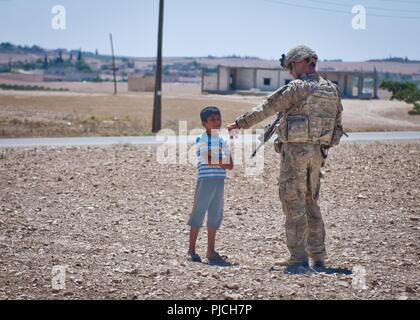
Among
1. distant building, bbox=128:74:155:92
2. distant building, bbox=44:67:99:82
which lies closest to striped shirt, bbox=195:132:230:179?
distant building, bbox=128:74:155:92

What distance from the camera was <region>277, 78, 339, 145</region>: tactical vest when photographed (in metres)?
6.28

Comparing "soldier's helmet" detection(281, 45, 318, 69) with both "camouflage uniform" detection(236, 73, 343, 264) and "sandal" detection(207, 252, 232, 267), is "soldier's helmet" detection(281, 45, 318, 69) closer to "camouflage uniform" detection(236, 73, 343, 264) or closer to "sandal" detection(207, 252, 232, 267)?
"camouflage uniform" detection(236, 73, 343, 264)

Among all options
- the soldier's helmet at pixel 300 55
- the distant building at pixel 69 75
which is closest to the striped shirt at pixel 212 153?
the soldier's helmet at pixel 300 55

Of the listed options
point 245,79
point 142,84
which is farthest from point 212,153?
point 142,84

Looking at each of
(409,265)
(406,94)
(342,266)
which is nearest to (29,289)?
(342,266)

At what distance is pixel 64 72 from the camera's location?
139250 millimetres

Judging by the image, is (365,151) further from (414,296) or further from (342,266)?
(414,296)

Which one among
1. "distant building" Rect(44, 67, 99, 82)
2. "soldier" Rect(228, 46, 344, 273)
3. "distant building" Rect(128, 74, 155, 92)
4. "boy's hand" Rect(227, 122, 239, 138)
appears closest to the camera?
"soldier" Rect(228, 46, 344, 273)

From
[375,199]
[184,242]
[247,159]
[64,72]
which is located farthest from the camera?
[64,72]

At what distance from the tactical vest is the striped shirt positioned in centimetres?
58

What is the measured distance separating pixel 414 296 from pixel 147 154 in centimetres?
1021

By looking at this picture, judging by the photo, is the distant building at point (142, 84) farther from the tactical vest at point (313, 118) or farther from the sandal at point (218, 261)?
the tactical vest at point (313, 118)

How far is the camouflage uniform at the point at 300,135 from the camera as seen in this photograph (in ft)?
20.6

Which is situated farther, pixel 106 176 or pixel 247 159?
pixel 247 159
